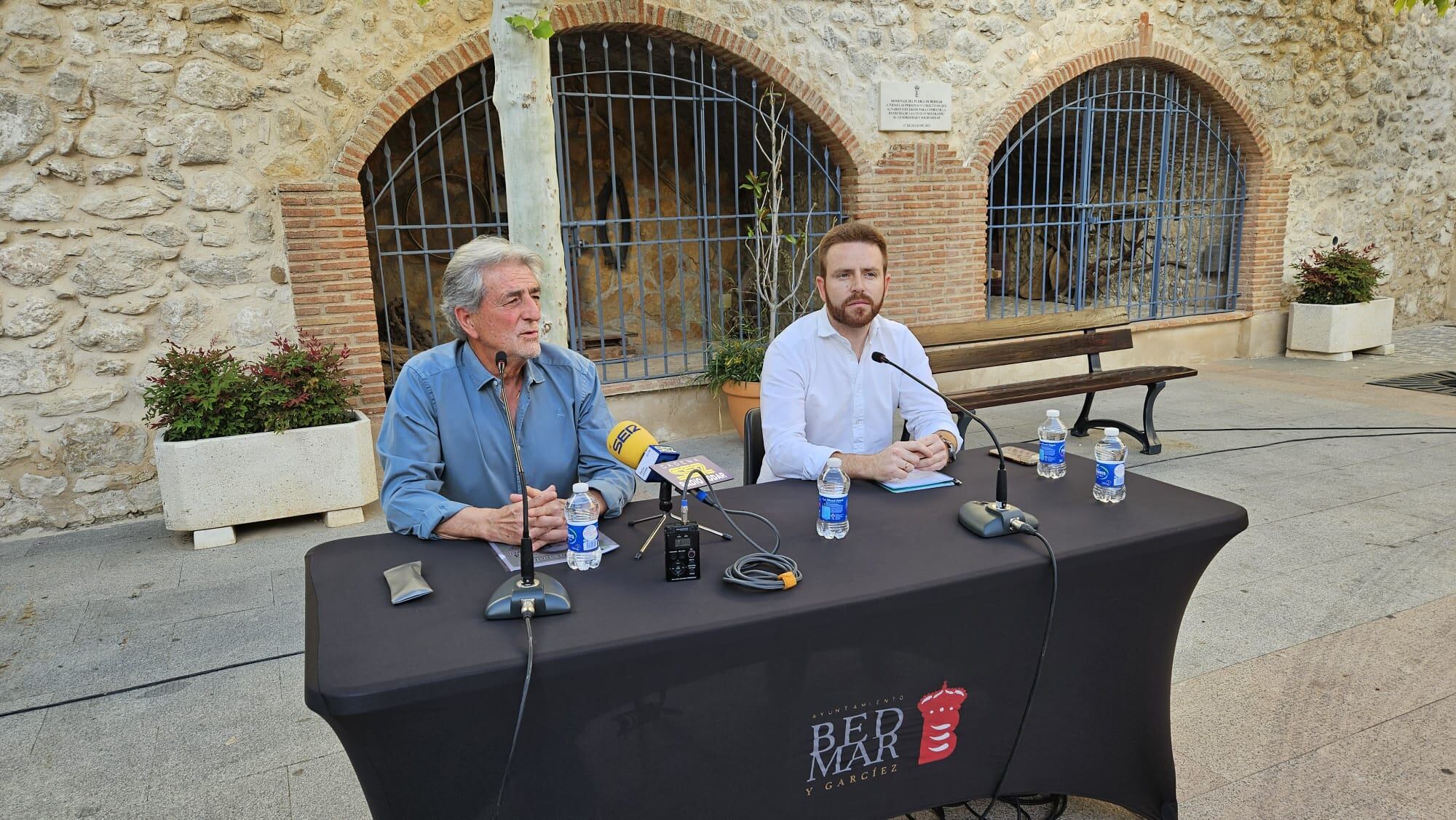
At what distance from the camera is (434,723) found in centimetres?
129

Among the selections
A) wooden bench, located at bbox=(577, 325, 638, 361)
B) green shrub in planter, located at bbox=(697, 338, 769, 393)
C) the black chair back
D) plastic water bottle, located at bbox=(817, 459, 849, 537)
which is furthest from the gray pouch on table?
wooden bench, located at bbox=(577, 325, 638, 361)

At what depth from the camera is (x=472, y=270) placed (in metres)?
2.06

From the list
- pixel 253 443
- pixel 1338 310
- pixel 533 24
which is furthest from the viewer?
pixel 1338 310

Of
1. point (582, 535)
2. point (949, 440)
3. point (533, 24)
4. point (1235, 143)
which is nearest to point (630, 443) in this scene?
point (582, 535)

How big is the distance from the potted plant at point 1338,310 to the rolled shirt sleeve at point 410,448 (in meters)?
8.20

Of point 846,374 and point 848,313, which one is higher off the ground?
point 848,313

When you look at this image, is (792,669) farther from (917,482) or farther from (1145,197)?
(1145,197)

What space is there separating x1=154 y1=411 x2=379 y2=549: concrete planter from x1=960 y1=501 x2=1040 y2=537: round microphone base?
309cm

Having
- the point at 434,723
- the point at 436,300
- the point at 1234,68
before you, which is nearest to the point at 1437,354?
the point at 1234,68

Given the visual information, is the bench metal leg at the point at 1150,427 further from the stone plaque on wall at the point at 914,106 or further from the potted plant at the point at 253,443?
the potted plant at the point at 253,443

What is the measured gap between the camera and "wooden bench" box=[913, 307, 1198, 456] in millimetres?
4785

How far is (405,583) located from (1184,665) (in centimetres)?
231

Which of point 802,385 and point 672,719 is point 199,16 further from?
point 672,719

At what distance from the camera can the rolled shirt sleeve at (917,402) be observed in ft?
8.86
